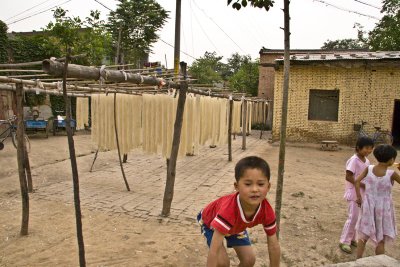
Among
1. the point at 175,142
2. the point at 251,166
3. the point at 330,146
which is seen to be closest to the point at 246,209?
the point at 251,166

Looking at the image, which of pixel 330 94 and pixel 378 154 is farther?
pixel 330 94

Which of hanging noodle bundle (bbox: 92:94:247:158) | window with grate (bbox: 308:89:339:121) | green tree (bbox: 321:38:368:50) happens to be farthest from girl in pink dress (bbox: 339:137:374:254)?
green tree (bbox: 321:38:368:50)

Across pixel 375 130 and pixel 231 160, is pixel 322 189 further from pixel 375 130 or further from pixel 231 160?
pixel 375 130

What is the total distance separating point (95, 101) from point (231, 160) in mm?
4752

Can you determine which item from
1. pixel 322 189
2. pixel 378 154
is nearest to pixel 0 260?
pixel 378 154

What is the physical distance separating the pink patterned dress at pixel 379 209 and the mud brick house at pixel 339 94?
980 cm

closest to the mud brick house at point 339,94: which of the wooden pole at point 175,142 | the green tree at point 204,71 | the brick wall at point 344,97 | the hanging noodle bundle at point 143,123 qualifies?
the brick wall at point 344,97

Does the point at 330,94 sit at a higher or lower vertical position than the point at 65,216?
higher

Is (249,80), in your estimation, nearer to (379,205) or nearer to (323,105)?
(323,105)

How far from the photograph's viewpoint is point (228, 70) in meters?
40.7

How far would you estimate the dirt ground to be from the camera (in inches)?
141

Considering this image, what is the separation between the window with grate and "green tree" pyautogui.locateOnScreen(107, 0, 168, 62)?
1170 cm

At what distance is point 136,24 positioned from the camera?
20.4m

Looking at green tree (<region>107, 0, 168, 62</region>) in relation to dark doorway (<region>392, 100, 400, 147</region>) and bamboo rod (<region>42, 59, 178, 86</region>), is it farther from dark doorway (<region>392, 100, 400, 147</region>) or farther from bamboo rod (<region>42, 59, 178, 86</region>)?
bamboo rod (<region>42, 59, 178, 86</region>)
